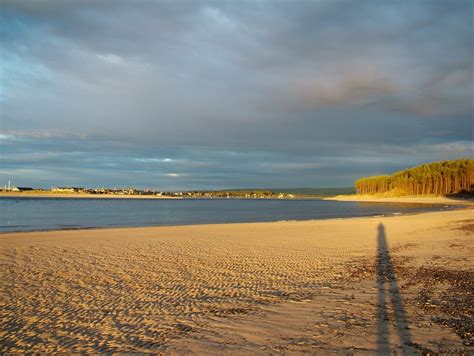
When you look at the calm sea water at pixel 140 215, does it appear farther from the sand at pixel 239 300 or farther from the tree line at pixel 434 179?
the tree line at pixel 434 179

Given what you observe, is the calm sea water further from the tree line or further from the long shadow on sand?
the tree line

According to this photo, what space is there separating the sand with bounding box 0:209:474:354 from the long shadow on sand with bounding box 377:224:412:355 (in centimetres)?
2

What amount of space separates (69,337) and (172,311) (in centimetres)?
205

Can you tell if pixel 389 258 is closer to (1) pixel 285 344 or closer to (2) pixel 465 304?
(2) pixel 465 304

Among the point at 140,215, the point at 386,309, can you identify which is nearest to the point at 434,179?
the point at 140,215

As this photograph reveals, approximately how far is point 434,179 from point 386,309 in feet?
442

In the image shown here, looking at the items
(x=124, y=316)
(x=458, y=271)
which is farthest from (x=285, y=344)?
(x=458, y=271)

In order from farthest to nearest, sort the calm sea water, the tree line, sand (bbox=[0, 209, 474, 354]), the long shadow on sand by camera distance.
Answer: the tree line
the calm sea water
sand (bbox=[0, 209, 474, 354])
the long shadow on sand

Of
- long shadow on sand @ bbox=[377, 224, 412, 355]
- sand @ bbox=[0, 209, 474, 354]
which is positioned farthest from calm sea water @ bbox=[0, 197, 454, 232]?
long shadow on sand @ bbox=[377, 224, 412, 355]

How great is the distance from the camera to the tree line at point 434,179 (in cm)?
11981

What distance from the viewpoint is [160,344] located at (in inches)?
224

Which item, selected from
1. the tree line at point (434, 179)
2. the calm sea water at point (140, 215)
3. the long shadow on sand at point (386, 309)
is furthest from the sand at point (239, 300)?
the tree line at point (434, 179)

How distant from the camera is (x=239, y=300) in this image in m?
8.27

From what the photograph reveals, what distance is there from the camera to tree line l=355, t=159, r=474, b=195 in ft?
393
